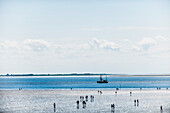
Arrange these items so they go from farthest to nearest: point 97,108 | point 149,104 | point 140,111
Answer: point 149,104
point 97,108
point 140,111

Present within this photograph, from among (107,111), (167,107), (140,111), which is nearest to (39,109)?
(107,111)


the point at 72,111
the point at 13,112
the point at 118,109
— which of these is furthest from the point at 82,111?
the point at 13,112

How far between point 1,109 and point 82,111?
66.8 ft

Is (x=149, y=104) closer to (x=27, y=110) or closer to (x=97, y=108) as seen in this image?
(x=97, y=108)

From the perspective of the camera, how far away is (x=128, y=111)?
8781 cm

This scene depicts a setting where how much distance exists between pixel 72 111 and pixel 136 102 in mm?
23721

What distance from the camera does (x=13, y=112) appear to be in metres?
88.0

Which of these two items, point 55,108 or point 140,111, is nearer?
point 140,111

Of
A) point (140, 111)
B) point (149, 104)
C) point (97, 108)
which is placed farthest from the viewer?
point (149, 104)

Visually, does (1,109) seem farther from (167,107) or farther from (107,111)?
(167,107)

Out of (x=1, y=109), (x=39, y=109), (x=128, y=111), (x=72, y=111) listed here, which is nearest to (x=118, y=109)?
(x=128, y=111)

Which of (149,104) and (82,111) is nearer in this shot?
(82,111)

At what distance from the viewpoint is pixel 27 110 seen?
300 feet

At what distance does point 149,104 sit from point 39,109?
92.3 feet
